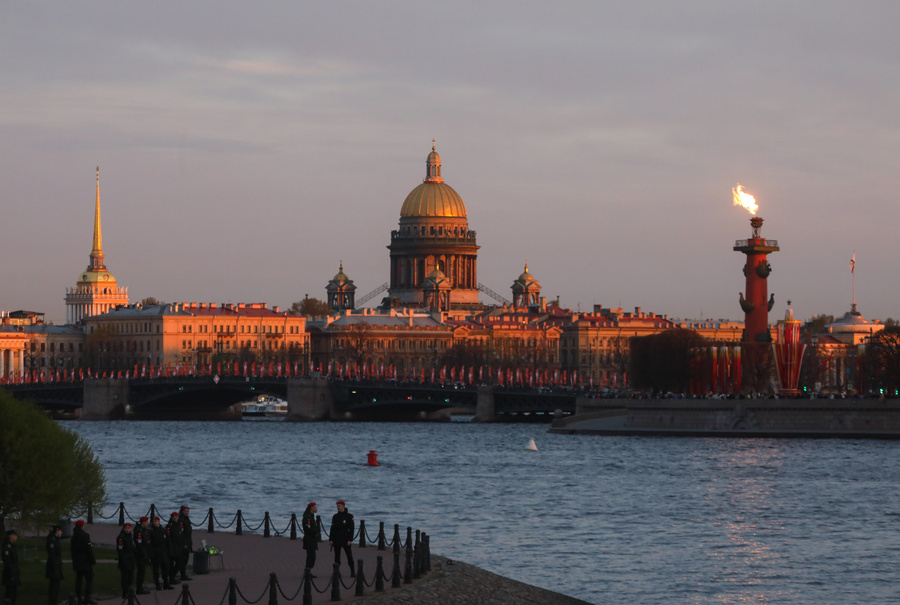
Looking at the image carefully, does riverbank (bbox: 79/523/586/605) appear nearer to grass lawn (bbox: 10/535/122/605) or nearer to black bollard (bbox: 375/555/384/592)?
black bollard (bbox: 375/555/384/592)

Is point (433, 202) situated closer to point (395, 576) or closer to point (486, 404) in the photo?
point (486, 404)

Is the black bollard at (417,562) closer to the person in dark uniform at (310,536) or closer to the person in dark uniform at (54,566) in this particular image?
the person in dark uniform at (310,536)

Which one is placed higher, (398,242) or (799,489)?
(398,242)

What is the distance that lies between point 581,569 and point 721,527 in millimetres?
8111

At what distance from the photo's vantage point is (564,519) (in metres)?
41.1

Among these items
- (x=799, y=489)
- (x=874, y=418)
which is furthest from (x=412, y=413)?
(x=799, y=489)

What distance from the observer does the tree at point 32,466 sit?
2564cm

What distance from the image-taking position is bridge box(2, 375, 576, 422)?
90812 mm

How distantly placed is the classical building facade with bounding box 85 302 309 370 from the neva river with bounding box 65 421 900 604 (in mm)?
72545

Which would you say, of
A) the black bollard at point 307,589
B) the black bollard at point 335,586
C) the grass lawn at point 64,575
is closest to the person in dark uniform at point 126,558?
the grass lawn at point 64,575

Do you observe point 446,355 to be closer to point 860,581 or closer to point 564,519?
point 564,519

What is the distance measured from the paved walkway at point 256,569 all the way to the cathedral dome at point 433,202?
138807mm

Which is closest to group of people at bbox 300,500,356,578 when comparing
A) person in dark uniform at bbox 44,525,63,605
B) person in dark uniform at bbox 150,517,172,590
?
person in dark uniform at bbox 150,517,172,590

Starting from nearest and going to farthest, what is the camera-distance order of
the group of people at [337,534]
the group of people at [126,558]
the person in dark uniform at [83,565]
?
the group of people at [126,558] < the person in dark uniform at [83,565] < the group of people at [337,534]
